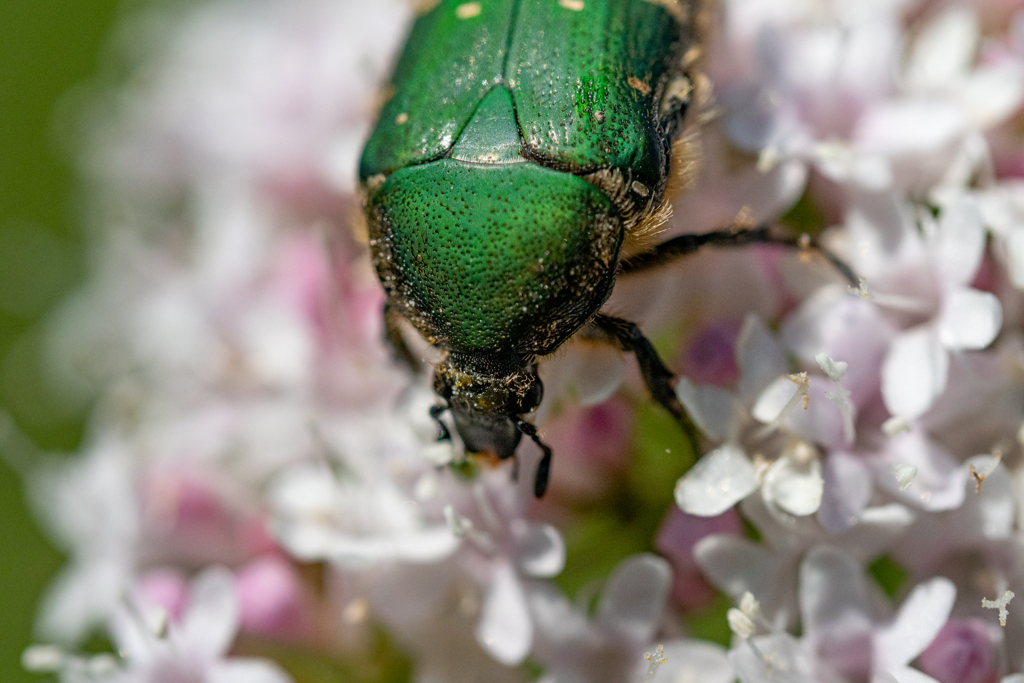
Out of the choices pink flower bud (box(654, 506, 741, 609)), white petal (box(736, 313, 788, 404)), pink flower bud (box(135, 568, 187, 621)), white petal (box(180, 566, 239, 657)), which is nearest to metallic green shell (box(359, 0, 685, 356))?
white petal (box(736, 313, 788, 404))

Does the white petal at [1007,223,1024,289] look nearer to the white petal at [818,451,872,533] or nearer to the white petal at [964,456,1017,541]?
the white petal at [964,456,1017,541]

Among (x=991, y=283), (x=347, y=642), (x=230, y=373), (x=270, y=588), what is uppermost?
(x=991, y=283)

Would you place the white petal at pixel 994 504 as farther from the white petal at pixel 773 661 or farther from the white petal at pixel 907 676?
the white petal at pixel 773 661

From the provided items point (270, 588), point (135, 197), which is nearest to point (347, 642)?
point (270, 588)

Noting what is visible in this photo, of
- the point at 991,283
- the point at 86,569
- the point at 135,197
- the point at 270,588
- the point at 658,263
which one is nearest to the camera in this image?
the point at 658,263

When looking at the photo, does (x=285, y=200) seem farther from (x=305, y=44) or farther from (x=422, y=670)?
(x=422, y=670)

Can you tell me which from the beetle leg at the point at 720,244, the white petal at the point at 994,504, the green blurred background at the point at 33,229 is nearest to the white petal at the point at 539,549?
the beetle leg at the point at 720,244

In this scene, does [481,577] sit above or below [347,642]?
above

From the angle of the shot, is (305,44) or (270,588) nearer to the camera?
(270,588)
